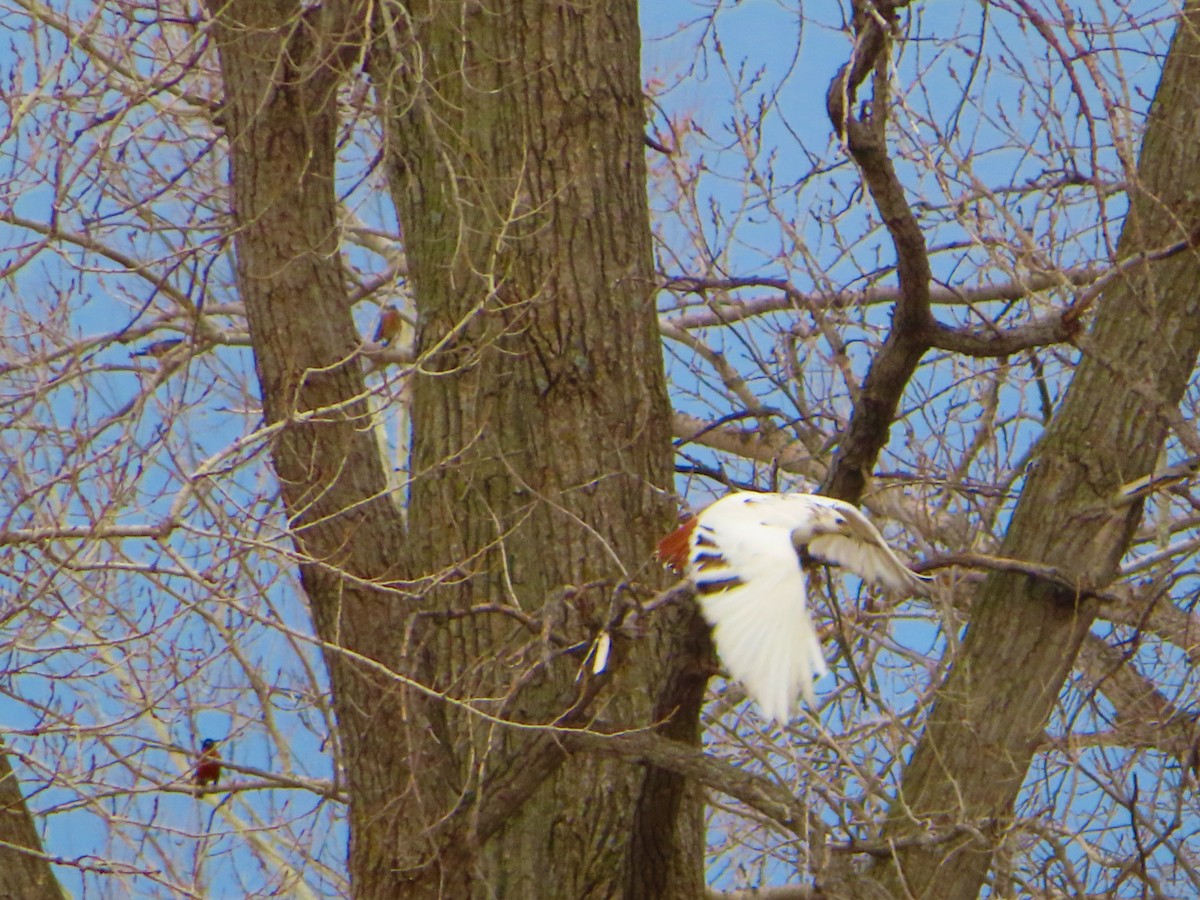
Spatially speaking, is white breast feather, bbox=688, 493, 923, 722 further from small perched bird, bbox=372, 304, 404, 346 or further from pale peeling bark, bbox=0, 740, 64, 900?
small perched bird, bbox=372, 304, 404, 346

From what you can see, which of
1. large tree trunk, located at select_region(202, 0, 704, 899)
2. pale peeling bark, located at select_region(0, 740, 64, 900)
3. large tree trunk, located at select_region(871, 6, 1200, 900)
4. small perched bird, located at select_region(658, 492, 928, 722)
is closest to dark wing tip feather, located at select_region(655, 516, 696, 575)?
small perched bird, located at select_region(658, 492, 928, 722)

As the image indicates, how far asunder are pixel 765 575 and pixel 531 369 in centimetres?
129

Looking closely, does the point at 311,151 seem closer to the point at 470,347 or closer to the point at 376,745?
the point at 470,347

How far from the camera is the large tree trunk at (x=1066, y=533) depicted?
3.96 metres

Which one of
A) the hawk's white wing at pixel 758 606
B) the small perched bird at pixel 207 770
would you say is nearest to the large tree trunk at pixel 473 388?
the small perched bird at pixel 207 770

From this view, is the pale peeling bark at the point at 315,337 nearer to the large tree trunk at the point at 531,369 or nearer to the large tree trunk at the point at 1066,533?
the large tree trunk at the point at 531,369

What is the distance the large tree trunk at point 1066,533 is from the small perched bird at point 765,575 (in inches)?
30.4

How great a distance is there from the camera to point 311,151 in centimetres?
407

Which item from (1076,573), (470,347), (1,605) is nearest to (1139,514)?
(1076,573)

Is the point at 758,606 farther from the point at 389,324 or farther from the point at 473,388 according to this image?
the point at 389,324

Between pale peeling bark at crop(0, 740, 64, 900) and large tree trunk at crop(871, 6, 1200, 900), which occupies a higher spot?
large tree trunk at crop(871, 6, 1200, 900)

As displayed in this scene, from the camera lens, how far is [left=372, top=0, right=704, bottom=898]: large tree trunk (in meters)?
3.94

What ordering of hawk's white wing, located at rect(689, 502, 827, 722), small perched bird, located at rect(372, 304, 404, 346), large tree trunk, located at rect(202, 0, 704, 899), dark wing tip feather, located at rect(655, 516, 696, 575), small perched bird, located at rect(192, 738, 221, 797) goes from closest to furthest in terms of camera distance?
hawk's white wing, located at rect(689, 502, 827, 722) → dark wing tip feather, located at rect(655, 516, 696, 575) → large tree trunk, located at rect(202, 0, 704, 899) → small perched bird, located at rect(192, 738, 221, 797) → small perched bird, located at rect(372, 304, 404, 346)

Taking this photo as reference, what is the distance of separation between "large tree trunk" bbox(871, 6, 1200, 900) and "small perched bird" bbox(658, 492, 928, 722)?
2.53ft
